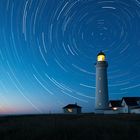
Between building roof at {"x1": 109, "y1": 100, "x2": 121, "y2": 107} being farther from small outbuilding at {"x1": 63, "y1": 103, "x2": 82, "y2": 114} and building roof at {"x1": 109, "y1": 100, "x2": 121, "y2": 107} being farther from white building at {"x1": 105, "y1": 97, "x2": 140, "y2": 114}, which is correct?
small outbuilding at {"x1": 63, "y1": 103, "x2": 82, "y2": 114}

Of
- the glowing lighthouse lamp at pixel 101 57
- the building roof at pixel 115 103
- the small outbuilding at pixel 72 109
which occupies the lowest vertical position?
the small outbuilding at pixel 72 109

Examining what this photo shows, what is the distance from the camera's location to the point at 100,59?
5700cm

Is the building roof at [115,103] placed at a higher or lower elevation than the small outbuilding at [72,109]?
higher

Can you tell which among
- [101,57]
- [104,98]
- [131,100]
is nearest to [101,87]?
[104,98]

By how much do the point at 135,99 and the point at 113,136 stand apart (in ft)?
158

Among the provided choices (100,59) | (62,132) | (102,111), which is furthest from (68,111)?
(62,132)

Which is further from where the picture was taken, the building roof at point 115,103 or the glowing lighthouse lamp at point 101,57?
the building roof at point 115,103

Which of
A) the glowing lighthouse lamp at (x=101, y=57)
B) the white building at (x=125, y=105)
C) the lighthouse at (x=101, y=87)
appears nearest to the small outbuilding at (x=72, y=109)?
the white building at (x=125, y=105)

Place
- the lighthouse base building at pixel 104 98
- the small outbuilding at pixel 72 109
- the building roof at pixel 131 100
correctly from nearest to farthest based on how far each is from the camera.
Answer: the lighthouse base building at pixel 104 98 < the building roof at pixel 131 100 < the small outbuilding at pixel 72 109

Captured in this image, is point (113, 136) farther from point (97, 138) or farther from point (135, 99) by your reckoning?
point (135, 99)

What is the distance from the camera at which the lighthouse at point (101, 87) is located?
2090 inches

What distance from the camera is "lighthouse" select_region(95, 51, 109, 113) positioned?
53.1 m

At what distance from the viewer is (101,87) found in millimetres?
53594

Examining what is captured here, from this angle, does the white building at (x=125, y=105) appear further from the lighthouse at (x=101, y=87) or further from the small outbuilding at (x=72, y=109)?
the small outbuilding at (x=72, y=109)
